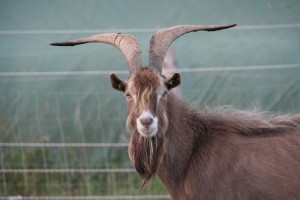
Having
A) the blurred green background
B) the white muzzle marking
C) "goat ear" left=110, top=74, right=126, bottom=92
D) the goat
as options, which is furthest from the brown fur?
the blurred green background

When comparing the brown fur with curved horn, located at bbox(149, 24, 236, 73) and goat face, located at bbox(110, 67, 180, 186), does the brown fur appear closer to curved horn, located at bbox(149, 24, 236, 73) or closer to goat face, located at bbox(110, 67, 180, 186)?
goat face, located at bbox(110, 67, 180, 186)

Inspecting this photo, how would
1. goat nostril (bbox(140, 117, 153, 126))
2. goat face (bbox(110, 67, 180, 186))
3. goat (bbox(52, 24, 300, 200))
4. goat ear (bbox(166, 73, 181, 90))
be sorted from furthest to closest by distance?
goat ear (bbox(166, 73, 181, 90))
goat (bbox(52, 24, 300, 200))
goat face (bbox(110, 67, 180, 186))
goat nostril (bbox(140, 117, 153, 126))

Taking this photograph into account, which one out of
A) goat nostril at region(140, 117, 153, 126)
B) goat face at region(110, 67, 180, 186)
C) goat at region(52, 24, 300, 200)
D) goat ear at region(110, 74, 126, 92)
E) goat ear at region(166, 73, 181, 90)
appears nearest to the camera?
goat nostril at region(140, 117, 153, 126)

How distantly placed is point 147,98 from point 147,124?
11.5 inches

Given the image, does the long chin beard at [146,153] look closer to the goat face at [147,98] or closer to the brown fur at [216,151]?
the brown fur at [216,151]

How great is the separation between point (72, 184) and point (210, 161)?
157 inches

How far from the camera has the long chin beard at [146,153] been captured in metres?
6.16

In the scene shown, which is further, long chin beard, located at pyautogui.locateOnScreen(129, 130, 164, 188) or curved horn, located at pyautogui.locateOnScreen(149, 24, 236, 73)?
curved horn, located at pyautogui.locateOnScreen(149, 24, 236, 73)

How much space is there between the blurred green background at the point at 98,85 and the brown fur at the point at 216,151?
2.89 metres

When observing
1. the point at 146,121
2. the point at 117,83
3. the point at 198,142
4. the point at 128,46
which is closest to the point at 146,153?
the point at 146,121

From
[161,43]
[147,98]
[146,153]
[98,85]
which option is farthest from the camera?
[98,85]

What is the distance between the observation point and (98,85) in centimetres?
1048

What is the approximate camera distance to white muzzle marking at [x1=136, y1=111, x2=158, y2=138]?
579cm

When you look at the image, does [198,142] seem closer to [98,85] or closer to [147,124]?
[147,124]
